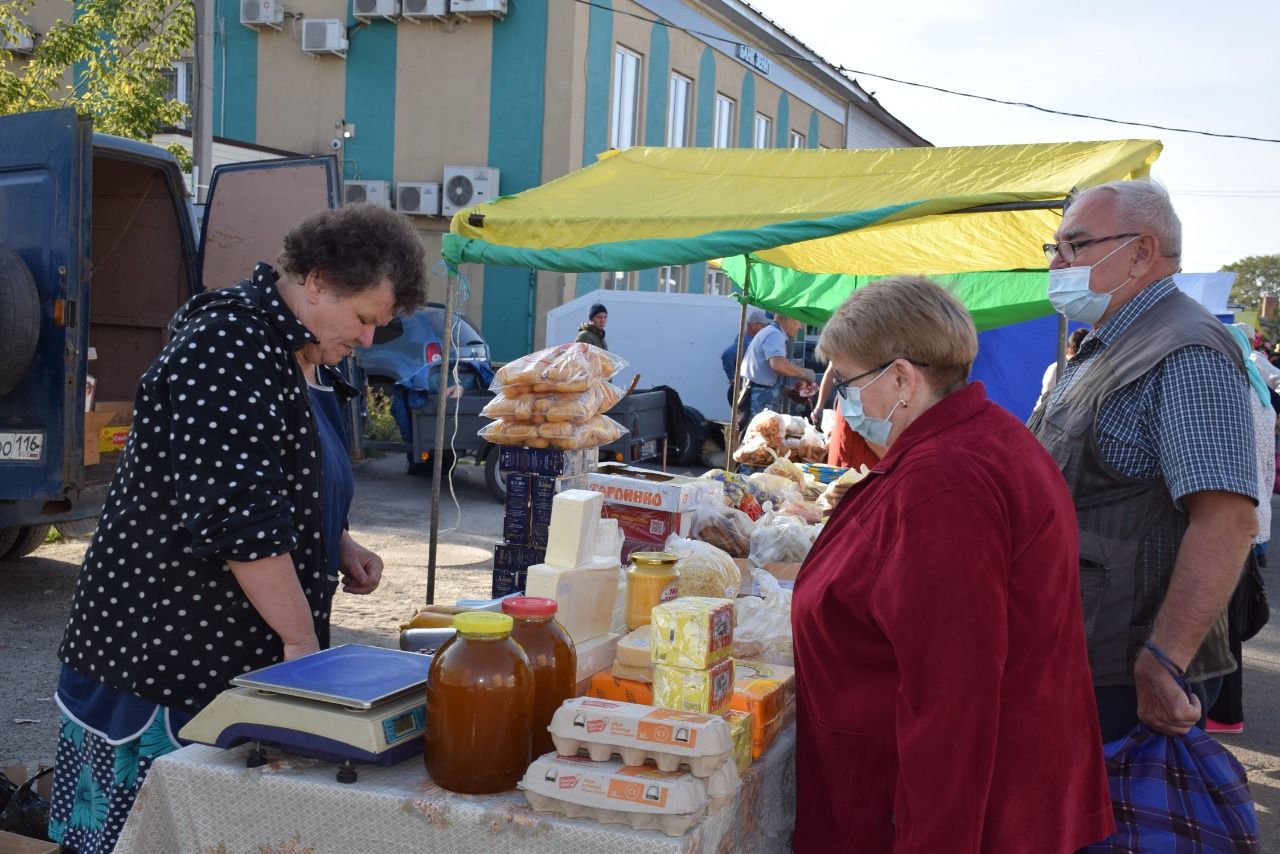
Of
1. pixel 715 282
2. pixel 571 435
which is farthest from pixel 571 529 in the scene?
pixel 715 282

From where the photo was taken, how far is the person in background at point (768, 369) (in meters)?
10.4

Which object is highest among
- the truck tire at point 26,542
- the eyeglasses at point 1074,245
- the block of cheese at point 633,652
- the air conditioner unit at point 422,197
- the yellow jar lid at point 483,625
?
the air conditioner unit at point 422,197

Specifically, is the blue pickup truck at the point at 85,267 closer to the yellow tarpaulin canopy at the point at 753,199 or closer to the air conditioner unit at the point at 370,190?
the yellow tarpaulin canopy at the point at 753,199

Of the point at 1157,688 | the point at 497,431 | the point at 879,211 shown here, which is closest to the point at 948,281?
the point at 879,211

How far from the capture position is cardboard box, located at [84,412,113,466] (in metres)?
5.93

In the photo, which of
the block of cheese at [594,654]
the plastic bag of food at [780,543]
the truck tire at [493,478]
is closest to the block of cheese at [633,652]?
the block of cheese at [594,654]

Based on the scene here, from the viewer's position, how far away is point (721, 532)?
4.12 metres

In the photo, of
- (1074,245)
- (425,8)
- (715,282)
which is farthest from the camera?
(715,282)

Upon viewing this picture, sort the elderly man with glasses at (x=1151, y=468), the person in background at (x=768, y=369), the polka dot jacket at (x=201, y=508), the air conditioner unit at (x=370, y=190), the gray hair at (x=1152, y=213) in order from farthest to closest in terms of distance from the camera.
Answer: the air conditioner unit at (x=370, y=190) → the person in background at (x=768, y=369) → the gray hair at (x=1152, y=213) → the elderly man with glasses at (x=1151, y=468) → the polka dot jacket at (x=201, y=508)

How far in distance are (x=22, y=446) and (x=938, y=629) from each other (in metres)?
5.46

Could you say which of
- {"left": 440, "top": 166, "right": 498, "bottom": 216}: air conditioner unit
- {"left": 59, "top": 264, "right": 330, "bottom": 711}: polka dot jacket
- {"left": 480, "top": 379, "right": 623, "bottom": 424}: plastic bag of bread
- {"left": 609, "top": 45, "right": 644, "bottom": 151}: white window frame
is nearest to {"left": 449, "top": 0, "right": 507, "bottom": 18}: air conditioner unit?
{"left": 609, "top": 45, "right": 644, "bottom": 151}: white window frame

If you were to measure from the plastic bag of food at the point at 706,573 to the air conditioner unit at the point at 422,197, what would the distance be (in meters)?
14.3

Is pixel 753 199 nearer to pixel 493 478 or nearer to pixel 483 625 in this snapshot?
pixel 483 625

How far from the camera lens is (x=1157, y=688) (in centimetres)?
231
